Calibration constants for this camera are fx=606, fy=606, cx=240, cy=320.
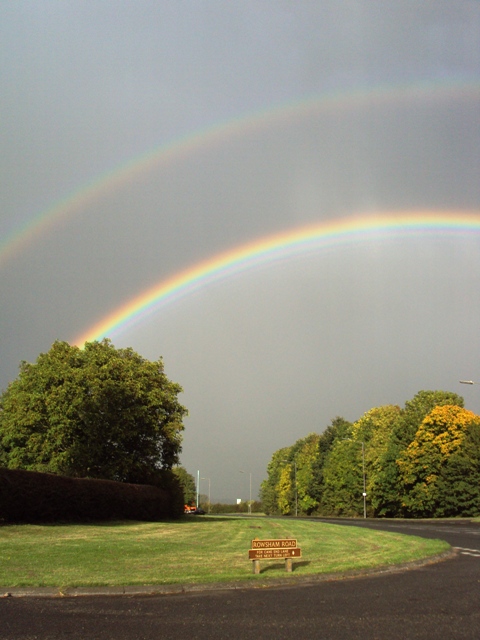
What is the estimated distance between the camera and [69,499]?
29906mm

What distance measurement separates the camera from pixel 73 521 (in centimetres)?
3055

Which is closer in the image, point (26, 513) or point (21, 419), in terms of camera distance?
point (26, 513)

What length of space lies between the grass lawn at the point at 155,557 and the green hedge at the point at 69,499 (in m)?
1.99

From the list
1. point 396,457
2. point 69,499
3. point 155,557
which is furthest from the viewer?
point 396,457

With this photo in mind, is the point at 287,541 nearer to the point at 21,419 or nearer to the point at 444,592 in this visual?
the point at 444,592

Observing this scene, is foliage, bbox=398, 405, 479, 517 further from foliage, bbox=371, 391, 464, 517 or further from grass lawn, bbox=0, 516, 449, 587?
grass lawn, bbox=0, 516, 449, 587

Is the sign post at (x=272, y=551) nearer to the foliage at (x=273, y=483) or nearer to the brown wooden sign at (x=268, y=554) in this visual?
the brown wooden sign at (x=268, y=554)

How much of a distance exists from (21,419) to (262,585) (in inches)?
1363

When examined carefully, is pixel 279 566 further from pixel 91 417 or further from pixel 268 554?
pixel 91 417

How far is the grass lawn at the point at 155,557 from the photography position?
485 inches

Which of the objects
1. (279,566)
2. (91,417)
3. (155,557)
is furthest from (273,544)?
(91,417)

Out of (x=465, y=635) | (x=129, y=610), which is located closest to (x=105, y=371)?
(x=129, y=610)

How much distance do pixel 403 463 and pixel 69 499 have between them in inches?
1976

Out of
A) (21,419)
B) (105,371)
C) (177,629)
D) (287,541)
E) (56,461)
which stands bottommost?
(177,629)
